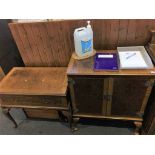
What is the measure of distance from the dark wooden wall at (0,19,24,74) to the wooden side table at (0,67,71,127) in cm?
24

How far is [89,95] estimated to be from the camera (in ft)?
4.19

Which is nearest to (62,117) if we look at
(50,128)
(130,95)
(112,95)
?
(50,128)

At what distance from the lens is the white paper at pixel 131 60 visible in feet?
3.62

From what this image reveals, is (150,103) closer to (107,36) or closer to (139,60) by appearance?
(139,60)

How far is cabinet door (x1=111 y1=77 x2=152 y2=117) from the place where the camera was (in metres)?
1.12

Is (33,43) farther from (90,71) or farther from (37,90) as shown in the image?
(90,71)

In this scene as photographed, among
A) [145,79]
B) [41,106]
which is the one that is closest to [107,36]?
[145,79]

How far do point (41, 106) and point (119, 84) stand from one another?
0.74 meters

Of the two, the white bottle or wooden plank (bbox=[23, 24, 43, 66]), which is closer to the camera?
the white bottle

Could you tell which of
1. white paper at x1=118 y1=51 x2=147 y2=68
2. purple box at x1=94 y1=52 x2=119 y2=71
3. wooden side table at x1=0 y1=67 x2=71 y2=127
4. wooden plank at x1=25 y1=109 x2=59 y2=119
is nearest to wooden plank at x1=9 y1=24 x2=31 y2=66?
wooden side table at x1=0 y1=67 x2=71 y2=127

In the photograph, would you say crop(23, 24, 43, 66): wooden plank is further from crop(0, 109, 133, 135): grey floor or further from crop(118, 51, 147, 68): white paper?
crop(118, 51, 147, 68): white paper

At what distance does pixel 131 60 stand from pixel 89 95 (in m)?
0.44

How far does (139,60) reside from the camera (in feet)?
3.78

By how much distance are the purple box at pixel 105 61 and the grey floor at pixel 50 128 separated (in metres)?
0.78
